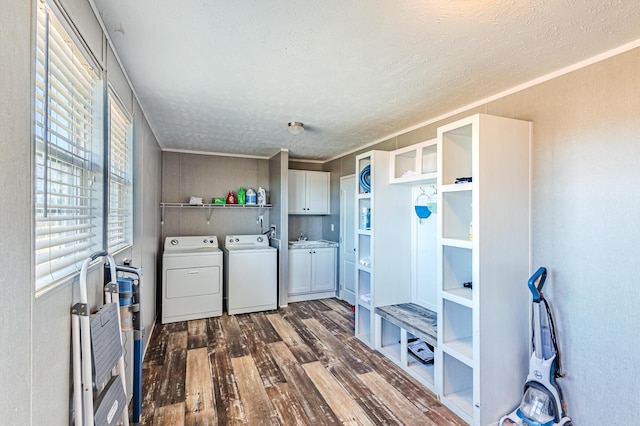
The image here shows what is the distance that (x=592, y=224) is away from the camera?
72.0 inches

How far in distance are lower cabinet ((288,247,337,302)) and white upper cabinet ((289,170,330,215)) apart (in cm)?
72

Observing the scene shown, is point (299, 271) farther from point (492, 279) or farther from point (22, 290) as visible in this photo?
point (22, 290)

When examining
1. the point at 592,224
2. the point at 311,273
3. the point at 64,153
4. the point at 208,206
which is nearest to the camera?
the point at 64,153

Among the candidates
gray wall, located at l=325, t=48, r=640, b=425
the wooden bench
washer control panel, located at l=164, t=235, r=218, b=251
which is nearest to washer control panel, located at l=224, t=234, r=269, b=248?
washer control panel, located at l=164, t=235, r=218, b=251

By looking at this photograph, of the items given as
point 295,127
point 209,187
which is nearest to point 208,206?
point 209,187

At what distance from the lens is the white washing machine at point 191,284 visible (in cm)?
383

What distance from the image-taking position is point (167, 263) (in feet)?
12.5

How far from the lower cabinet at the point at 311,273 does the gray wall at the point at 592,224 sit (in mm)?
3136

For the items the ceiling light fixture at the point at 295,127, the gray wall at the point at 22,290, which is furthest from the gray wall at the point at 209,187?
the gray wall at the point at 22,290

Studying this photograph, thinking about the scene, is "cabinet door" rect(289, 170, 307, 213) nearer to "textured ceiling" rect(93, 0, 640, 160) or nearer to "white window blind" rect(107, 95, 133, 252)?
"textured ceiling" rect(93, 0, 640, 160)

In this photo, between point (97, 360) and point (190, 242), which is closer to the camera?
point (97, 360)

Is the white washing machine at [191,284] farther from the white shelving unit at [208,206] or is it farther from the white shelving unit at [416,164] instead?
the white shelving unit at [416,164]

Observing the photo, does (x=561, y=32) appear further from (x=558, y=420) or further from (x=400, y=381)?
(x=400, y=381)

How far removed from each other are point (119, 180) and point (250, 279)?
2483 millimetres
